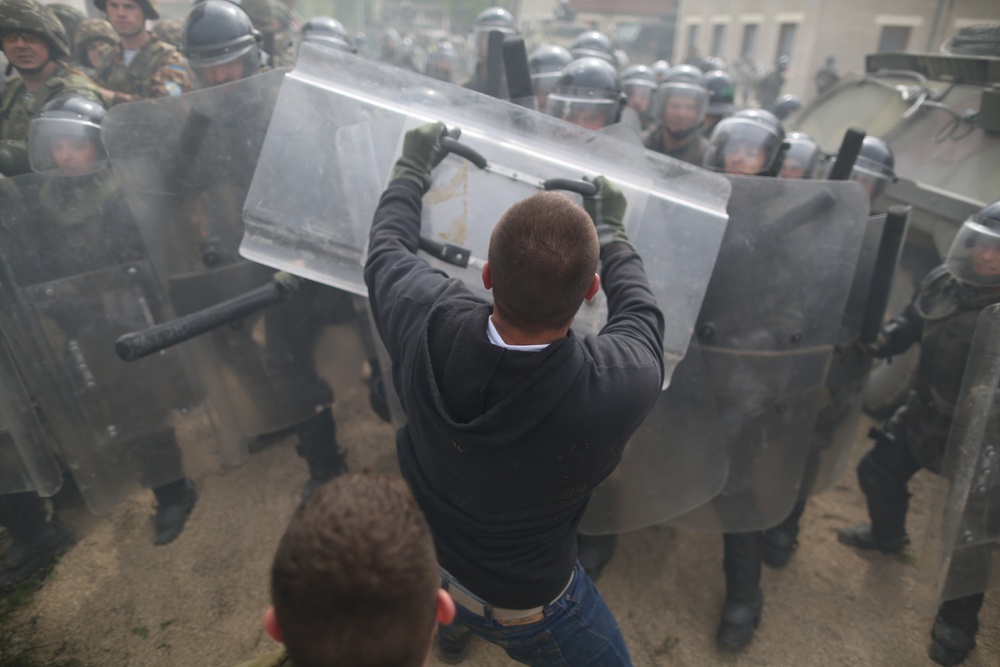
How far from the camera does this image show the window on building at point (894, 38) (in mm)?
15070

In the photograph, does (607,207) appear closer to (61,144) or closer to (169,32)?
(61,144)

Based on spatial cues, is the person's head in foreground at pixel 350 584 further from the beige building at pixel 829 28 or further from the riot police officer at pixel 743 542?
the beige building at pixel 829 28

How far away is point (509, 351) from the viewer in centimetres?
123

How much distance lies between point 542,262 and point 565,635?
1024mm

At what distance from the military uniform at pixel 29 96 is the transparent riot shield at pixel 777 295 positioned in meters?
3.18

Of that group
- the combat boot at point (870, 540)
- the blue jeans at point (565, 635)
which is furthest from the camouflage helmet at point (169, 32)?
the combat boot at point (870, 540)

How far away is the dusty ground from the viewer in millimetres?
2354

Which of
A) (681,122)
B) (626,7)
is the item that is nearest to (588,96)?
(681,122)

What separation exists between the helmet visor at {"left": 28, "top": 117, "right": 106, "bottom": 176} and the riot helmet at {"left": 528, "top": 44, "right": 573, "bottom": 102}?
3.27 meters

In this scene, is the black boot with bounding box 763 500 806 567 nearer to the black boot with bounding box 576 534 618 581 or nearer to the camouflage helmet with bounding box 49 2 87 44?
the black boot with bounding box 576 534 618 581

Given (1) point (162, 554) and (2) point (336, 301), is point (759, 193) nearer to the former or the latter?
(2) point (336, 301)

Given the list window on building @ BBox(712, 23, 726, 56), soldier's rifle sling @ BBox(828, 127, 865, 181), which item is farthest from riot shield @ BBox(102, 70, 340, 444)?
window on building @ BBox(712, 23, 726, 56)

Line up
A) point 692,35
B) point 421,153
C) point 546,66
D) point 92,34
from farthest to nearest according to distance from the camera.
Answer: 1. point 692,35
2. point 546,66
3. point 92,34
4. point 421,153

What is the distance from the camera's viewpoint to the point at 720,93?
5.84 meters
